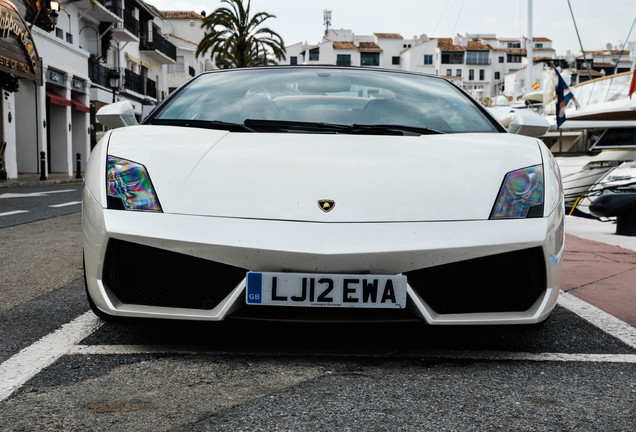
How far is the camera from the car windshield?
10.5 feet

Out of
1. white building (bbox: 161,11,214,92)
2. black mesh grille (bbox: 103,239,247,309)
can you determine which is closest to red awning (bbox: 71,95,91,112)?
white building (bbox: 161,11,214,92)

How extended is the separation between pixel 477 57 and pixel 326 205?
10370cm

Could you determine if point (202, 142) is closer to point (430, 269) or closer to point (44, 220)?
point (430, 269)

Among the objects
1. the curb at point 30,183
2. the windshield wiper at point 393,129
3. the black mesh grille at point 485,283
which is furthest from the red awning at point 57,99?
the black mesh grille at point 485,283

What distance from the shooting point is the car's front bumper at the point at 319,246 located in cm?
239

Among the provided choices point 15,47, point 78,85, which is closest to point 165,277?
point 15,47

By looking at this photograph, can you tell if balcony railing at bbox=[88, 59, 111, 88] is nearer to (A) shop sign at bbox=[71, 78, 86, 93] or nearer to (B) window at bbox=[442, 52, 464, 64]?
(A) shop sign at bbox=[71, 78, 86, 93]

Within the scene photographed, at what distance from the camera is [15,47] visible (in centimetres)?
1964

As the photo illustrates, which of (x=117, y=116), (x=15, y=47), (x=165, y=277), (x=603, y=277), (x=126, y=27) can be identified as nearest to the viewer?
(x=165, y=277)

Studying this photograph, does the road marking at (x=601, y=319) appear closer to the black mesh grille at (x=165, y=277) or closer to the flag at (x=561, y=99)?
the black mesh grille at (x=165, y=277)

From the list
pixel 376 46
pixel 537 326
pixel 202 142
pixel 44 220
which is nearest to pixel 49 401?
pixel 202 142

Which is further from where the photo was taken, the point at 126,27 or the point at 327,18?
the point at 327,18

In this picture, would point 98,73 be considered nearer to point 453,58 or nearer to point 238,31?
point 238,31

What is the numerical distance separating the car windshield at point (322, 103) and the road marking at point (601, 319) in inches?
38.1
